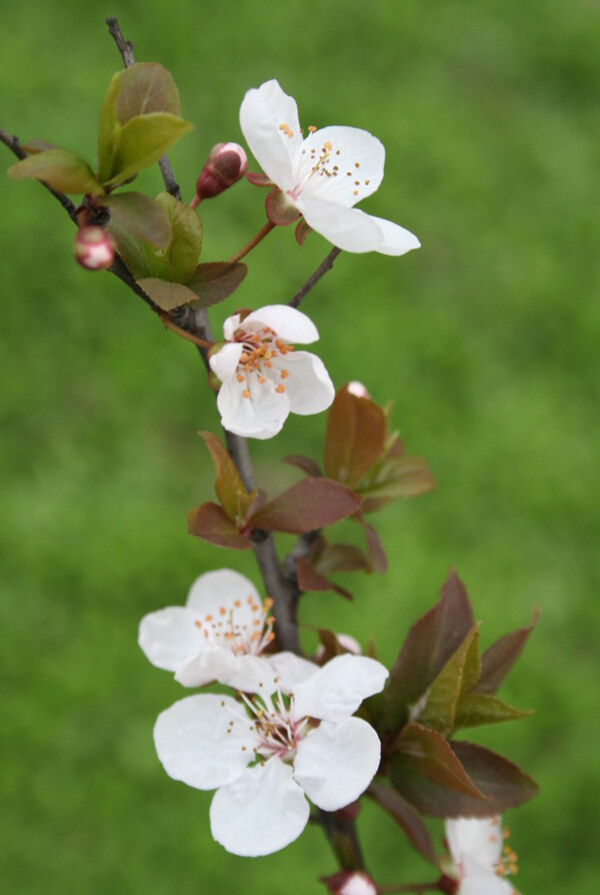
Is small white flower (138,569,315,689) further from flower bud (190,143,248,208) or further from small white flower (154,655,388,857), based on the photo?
flower bud (190,143,248,208)

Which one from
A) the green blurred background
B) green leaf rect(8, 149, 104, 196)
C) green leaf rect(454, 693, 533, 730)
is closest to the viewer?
green leaf rect(8, 149, 104, 196)

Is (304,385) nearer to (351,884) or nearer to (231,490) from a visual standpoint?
(231,490)

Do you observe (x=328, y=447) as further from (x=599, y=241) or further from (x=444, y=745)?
(x=599, y=241)

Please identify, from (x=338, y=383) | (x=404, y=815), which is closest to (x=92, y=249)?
(x=404, y=815)

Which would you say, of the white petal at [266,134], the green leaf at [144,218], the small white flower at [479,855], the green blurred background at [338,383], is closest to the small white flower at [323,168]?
the white petal at [266,134]

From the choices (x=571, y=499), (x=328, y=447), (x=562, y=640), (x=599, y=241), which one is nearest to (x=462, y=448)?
(x=571, y=499)

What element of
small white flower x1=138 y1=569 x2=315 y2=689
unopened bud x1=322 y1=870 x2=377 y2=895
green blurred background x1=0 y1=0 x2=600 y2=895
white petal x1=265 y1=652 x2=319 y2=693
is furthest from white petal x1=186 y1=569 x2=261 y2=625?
green blurred background x1=0 y1=0 x2=600 y2=895

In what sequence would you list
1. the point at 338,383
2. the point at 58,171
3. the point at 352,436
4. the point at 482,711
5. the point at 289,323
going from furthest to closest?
the point at 338,383
the point at 352,436
the point at 482,711
the point at 289,323
the point at 58,171
